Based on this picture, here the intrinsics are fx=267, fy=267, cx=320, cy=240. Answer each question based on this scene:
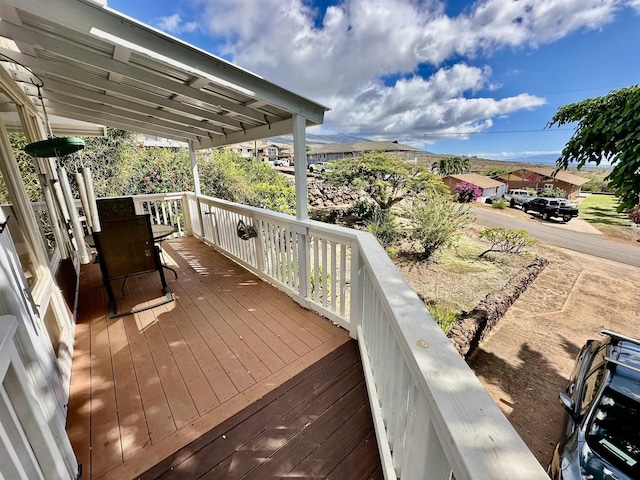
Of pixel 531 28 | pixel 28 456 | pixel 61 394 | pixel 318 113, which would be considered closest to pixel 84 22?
pixel 318 113

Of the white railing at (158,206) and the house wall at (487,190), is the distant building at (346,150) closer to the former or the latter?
the house wall at (487,190)

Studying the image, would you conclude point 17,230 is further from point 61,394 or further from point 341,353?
point 341,353

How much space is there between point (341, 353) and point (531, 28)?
1705cm

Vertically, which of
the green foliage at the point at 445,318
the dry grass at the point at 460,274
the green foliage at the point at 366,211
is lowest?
the dry grass at the point at 460,274

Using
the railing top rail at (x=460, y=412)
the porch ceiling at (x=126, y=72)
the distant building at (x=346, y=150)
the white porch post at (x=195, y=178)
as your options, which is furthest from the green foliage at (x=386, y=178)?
the distant building at (x=346, y=150)

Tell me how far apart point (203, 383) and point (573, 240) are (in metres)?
18.1

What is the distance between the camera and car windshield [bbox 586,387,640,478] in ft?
5.69

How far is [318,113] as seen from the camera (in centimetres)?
266

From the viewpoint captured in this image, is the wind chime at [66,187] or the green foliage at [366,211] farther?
the green foliage at [366,211]

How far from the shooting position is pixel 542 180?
107 feet

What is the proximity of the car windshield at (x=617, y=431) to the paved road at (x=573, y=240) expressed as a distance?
12814mm

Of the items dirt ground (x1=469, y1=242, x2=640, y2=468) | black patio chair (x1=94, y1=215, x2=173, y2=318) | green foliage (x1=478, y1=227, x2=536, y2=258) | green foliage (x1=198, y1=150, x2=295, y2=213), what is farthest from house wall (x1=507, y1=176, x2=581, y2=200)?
black patio chair (x1=94, y1=215, x2=173, y2=318)

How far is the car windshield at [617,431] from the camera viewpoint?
1.73 metres

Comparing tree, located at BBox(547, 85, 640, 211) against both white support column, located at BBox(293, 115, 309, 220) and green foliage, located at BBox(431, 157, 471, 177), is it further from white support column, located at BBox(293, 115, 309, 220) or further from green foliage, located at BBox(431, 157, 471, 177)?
green foliage, located at BBox(431, 157, 471, 177)
